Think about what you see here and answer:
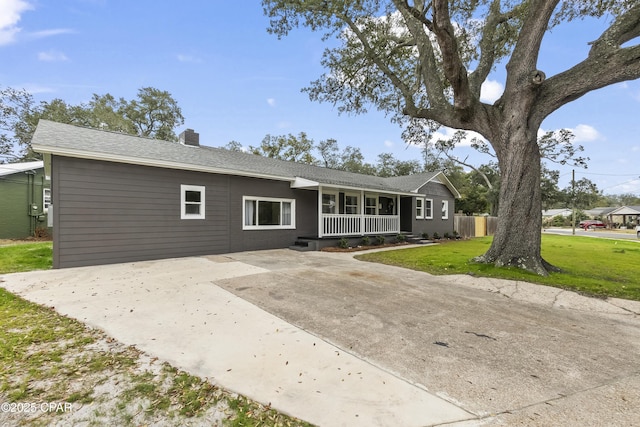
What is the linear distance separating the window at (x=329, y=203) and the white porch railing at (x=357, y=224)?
1.06 m

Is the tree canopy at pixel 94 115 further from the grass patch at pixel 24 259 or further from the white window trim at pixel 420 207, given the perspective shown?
the white window trim at pixel 420 207

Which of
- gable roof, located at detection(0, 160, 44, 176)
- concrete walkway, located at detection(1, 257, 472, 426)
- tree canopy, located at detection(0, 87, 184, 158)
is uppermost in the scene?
tree canopy, located at detection(0, 87, 184, 158)

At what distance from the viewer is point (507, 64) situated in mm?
8164

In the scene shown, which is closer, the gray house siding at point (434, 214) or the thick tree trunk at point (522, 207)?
the thick tree trunk at point (522, 207)

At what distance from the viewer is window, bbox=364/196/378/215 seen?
51.4ft

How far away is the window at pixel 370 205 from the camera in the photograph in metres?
15.7

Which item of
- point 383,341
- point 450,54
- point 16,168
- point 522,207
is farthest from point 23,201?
point 522,207

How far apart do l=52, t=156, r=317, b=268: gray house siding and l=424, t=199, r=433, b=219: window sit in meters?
11.5

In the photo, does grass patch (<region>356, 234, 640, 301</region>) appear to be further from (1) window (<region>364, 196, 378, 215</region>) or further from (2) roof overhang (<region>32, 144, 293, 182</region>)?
(1) window (<region>364, 196, 378, 215</region>)

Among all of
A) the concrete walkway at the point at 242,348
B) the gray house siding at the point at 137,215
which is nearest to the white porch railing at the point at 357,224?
the gray house siding at the point at 137,215

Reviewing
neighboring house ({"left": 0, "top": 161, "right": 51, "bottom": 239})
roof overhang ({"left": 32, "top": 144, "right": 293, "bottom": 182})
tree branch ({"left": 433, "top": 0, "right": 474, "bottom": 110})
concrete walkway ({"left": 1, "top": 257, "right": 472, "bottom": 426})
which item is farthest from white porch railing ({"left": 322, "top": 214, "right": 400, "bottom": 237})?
neighboring house ({"left": 0, "top": 161, "right": 51, "bottom": 239})

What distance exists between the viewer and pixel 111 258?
7.91m

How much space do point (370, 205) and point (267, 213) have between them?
6.72m

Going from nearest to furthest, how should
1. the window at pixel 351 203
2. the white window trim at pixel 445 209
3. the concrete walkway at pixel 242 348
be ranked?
the concrete walkway at pixel 242 348, the window at pixel 351 203, the white window trim at pixel 445 209
